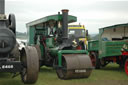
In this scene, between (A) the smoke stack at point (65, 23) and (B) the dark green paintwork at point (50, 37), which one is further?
(A) the smoke stack at point (65, 23)

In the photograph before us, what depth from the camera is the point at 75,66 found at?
6984 millimetres

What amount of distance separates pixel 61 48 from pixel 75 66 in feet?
3.57

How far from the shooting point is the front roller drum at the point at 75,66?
6.96 meters

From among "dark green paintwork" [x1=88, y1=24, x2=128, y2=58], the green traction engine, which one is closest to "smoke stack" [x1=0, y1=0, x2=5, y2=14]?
the green traction engine

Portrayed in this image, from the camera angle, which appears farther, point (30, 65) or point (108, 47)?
point (108, 47)

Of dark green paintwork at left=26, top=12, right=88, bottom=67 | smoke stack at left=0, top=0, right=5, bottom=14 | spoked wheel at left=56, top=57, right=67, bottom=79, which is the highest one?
smoke stack at left=0, top=0, right=5, bottom=14

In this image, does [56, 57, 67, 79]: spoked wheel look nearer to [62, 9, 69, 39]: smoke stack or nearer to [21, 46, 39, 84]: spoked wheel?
[62, 9, 69, 39]: smoke stack

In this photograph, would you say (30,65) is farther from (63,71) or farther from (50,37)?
(50,37)

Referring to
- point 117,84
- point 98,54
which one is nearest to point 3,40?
point 117,84

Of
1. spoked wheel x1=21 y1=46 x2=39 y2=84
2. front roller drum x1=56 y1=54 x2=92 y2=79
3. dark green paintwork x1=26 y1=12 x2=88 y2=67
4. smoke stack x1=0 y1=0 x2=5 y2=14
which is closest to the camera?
spoked wheel x1=21 y1=46 x2=39 y2=84

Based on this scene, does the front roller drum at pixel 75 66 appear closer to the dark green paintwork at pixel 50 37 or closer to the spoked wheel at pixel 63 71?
the spoked wheel at pixel 63 71

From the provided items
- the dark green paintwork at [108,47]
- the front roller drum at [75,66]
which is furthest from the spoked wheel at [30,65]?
the dark green paintwork at [108,47]

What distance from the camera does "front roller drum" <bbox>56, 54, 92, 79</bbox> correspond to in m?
6.96

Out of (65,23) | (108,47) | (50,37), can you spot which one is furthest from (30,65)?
(108,47)
